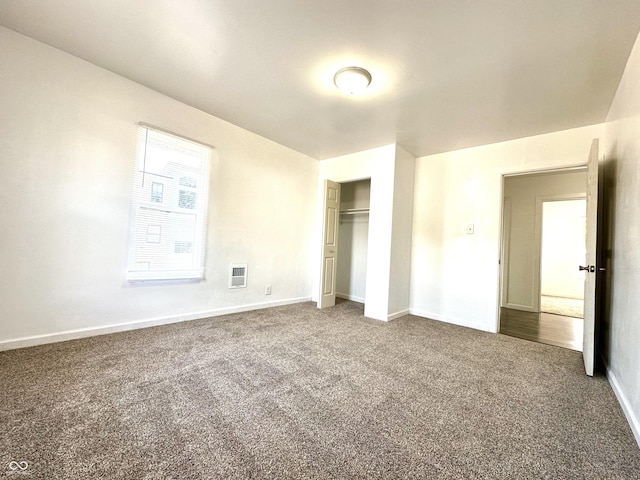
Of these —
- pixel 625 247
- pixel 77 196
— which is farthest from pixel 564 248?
pixel 77 196

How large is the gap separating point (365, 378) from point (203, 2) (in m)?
2.92

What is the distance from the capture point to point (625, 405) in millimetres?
1703

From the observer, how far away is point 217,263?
3547 mm

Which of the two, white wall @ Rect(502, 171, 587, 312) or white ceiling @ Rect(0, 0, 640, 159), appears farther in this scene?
white wall @ Rect(502, 171, 587, 312)

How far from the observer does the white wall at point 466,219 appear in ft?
10.7

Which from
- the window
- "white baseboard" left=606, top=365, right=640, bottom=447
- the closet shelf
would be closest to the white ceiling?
the window

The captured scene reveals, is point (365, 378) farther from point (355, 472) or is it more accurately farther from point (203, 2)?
point (203, 2)

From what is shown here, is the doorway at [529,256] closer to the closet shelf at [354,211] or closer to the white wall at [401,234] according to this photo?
the white wall at [401,234]

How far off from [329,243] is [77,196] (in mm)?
3233

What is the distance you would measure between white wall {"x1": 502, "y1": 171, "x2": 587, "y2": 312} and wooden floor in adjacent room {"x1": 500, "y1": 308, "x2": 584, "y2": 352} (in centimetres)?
39

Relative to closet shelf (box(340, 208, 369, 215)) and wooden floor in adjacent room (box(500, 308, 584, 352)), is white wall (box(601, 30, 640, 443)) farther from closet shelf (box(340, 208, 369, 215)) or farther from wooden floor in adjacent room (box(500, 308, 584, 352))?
closet shelf (box(340, 208, 369, 215))

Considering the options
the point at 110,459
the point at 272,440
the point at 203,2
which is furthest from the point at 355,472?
the point at 203,2

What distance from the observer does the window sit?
285 cm

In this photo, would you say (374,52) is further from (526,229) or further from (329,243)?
(526,229)
